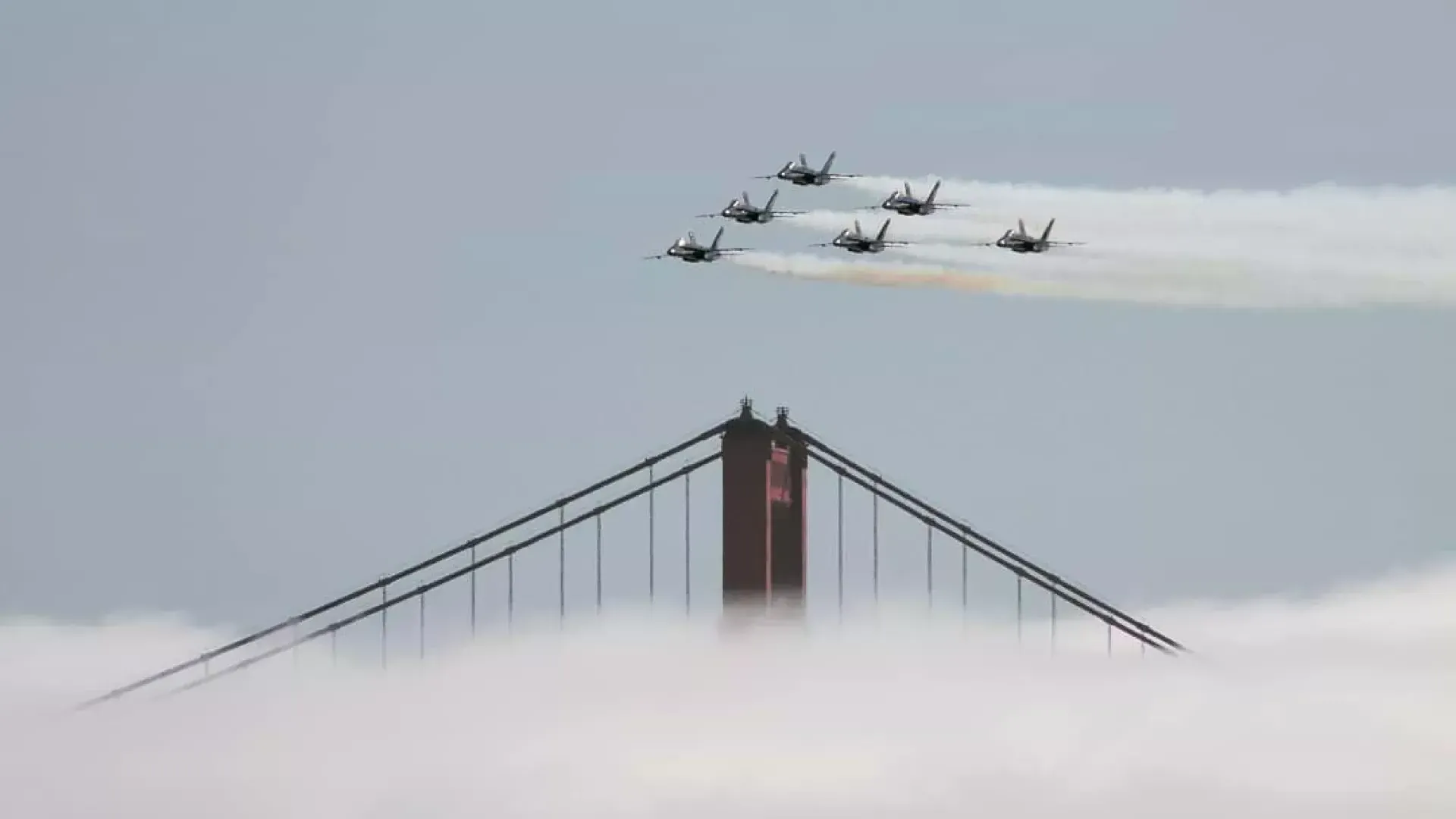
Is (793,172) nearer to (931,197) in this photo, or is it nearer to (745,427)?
(931,197)

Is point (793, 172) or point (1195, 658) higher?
point (793, 172)

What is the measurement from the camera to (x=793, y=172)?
490 ft

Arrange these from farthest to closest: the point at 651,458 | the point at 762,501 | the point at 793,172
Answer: the point at 651,458 → the point at 762,501 → the point at 793,172

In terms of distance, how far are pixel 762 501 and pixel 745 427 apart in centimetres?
476

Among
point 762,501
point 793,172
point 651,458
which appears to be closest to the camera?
point 793,172

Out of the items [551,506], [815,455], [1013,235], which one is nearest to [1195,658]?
[815,455]

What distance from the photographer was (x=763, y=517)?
186 meters

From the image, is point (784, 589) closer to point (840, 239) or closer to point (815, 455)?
point (815, 455)

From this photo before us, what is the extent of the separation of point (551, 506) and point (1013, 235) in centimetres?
5612

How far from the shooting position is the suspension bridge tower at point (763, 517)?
610ft

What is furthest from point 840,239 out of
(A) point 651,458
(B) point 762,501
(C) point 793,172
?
(A) point 651,458

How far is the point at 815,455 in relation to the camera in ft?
650

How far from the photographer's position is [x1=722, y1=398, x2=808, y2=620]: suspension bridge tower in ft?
610

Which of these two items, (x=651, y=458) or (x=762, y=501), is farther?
(x=651, y=458)
